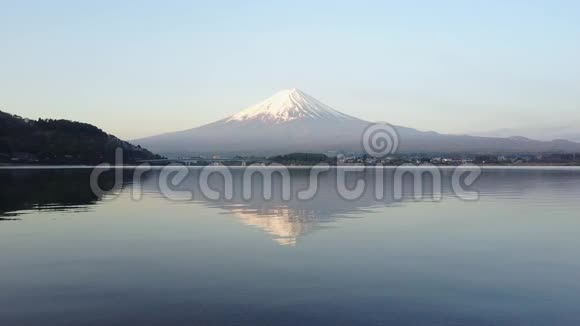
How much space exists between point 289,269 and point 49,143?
182m

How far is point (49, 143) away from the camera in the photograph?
179 m

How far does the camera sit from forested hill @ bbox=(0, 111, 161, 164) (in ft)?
549

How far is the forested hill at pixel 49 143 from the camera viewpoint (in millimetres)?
167337

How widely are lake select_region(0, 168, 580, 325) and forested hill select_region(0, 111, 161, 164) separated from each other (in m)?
153

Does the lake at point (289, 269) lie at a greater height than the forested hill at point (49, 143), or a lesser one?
lesser

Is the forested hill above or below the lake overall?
above

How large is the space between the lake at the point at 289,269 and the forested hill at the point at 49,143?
152899mm

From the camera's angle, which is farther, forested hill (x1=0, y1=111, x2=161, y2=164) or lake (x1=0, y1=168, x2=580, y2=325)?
forested hill (x1=0, y1=111, x2=161, y2=164)

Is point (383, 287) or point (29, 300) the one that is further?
point (383, 287)

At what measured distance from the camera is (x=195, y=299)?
11305mm

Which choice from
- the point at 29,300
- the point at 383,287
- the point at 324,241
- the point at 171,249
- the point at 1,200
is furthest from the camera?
the point at 1,200

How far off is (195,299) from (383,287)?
4.22 meters

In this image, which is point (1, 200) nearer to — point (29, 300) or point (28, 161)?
point (29, 300)

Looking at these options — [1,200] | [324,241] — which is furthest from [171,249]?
[1,200]
